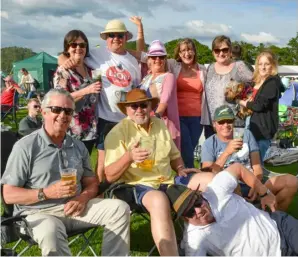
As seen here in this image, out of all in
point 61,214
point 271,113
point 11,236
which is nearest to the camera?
point 11,236

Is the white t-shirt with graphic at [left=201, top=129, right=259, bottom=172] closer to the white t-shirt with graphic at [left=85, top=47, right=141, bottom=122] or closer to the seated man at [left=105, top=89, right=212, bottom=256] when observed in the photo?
the seated man at [left=105, top=89, right=212, bottom=256]

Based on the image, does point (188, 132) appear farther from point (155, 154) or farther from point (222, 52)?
point (155, 154)

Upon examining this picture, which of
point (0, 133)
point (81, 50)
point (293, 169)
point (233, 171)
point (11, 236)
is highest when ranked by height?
point (81, 50)

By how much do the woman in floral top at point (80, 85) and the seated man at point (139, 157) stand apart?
17.3 inches

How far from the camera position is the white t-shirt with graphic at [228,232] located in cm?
310

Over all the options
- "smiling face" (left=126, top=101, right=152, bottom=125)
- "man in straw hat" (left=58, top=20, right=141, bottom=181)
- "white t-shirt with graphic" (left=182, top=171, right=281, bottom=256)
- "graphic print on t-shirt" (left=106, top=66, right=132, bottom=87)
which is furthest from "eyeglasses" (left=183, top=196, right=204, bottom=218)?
"graphic print on t-shirt" (left=106, top=66, right=132, bottom=87)

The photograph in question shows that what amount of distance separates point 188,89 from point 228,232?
1.95 metres

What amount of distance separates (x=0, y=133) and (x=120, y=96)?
120 cm

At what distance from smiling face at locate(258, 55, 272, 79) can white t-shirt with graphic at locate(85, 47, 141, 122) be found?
4.29ft

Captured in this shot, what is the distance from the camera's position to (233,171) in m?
3.45

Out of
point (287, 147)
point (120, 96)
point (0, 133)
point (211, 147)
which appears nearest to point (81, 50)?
point (120, 96)

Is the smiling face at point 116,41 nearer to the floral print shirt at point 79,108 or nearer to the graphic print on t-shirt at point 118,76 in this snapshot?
the graphic print on t-shirt at point 118,76

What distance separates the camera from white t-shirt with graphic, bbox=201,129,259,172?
12.7 feet

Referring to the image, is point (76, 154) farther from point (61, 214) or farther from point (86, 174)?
point (61, 214)
